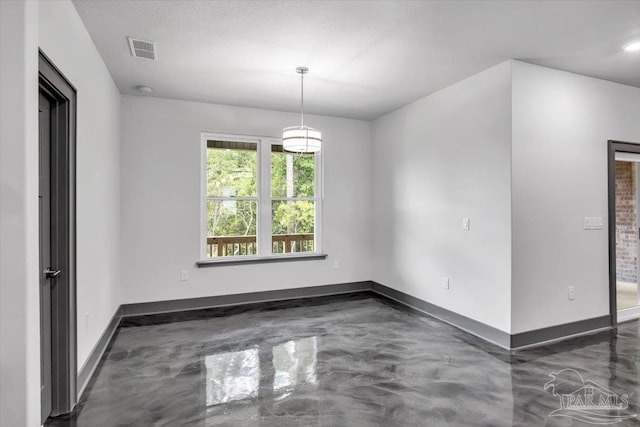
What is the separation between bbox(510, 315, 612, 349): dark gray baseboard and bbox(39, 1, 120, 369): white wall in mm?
3787

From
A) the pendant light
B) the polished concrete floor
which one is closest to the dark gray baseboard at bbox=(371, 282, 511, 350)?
the polished concrete floor

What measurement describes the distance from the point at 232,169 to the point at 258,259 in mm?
1346

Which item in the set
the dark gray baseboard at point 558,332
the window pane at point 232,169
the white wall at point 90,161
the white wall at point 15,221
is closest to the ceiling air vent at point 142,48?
the white wall at point 90,161

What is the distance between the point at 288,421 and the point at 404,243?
323 centimetres

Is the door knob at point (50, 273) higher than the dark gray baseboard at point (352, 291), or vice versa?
the door knob at point (50, 273)

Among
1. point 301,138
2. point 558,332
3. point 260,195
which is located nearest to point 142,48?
point 301,138

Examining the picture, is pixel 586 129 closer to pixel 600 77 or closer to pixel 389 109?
pixel 600 77

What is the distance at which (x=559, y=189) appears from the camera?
11.9 ft

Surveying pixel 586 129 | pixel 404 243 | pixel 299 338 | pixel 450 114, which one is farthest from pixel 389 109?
pixel 299 338

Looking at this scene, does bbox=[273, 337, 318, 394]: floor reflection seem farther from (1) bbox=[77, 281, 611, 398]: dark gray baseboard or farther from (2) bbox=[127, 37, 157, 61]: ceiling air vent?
(2) bbox=[127, 37, 157, 61]: ceiling air vent

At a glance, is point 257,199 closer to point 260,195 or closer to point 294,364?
point 260,195

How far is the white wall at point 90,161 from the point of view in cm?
227

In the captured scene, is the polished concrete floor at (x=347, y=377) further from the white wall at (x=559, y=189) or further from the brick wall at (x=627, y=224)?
the brick wall at (x=627, y=224)
